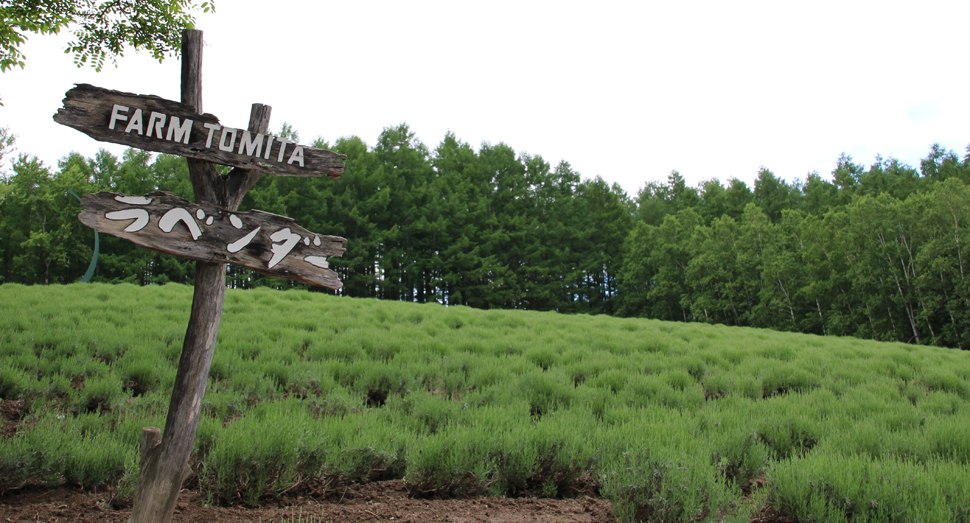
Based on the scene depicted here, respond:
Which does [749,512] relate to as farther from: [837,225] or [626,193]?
[626,193]

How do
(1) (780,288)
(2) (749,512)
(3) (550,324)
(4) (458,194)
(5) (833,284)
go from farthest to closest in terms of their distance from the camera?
(4) (458,194)
(1) (780,288)
(5) (833,284)
(3) (550,324)
(2) (749,512)

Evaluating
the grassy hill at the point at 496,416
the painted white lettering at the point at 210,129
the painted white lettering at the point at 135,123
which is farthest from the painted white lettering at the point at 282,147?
the grassy hill at the point at 496,416

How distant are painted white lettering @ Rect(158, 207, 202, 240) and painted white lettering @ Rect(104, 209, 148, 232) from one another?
0.08 meters

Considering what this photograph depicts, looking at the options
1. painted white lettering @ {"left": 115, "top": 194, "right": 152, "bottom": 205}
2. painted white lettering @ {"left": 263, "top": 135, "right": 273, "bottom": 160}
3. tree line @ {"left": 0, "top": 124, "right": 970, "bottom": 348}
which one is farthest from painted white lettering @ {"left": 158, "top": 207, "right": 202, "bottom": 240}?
tree line @ {"left": 0, "top": 124, "right": 970, "bottom": 348}

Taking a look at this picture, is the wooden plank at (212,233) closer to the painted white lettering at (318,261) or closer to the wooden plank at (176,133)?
the painted white lettering at (318,261)

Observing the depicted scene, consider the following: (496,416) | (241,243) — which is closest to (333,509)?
(496,416)

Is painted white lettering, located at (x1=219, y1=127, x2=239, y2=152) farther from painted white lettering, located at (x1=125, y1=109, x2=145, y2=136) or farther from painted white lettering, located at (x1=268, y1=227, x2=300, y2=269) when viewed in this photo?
painted white lettering, located at (x1=268, y1=227, x2=300, y2=269)

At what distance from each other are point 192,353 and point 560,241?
43.6 m

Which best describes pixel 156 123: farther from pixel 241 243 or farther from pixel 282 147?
pixel 241 243

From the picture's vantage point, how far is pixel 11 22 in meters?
6.15

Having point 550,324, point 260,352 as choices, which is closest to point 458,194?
point 550,324

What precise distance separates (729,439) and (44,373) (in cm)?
775

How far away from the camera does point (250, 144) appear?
3.46 meters

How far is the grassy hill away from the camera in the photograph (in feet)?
11.5
